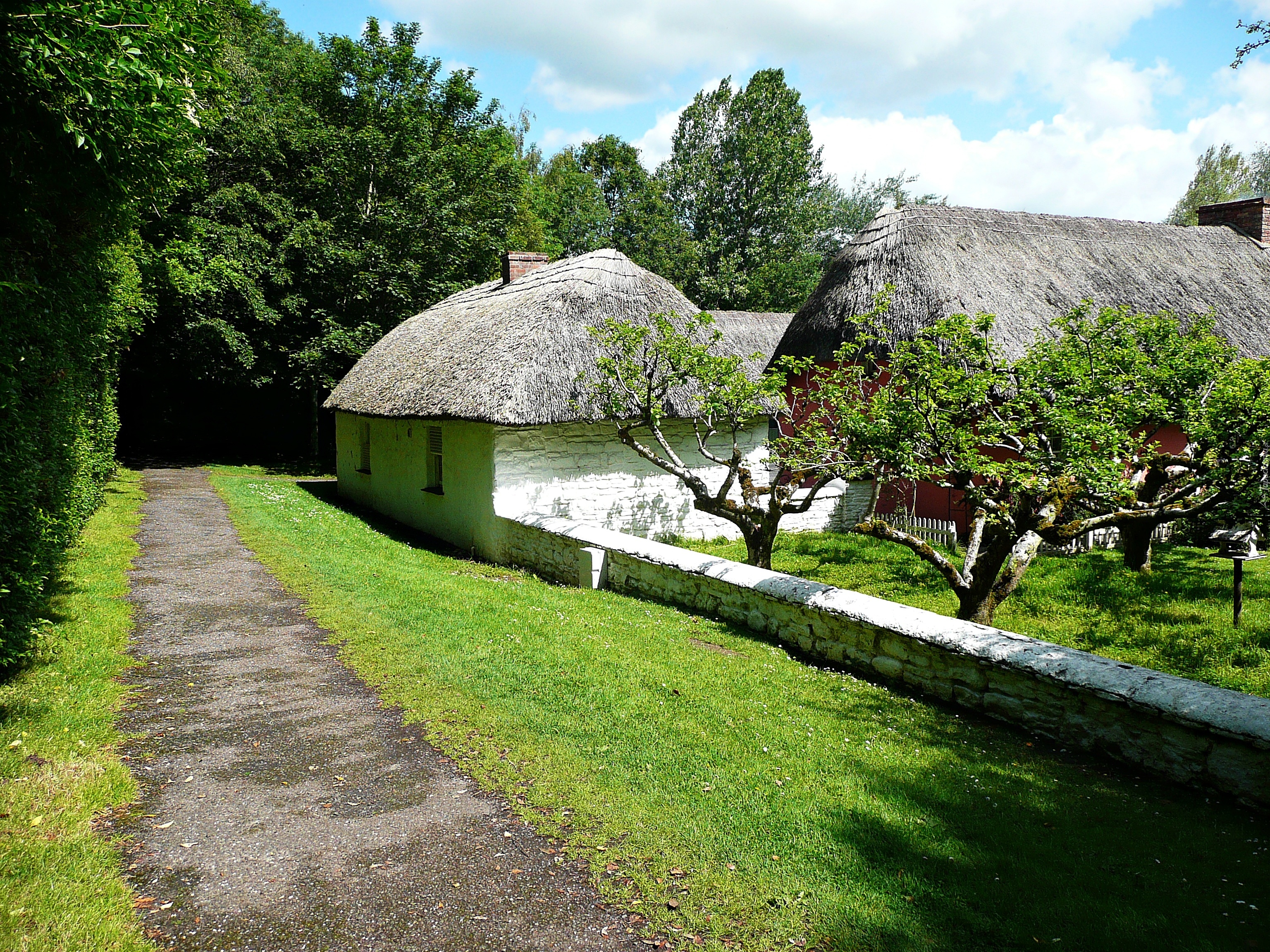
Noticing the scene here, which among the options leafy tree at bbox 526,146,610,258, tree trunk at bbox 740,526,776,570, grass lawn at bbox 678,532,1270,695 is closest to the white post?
tree trunk at bbox 740,526,776,570

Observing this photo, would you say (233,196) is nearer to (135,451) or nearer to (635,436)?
(135,451)

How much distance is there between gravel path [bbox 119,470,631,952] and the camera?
10.3 ft

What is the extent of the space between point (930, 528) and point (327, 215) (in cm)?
1989

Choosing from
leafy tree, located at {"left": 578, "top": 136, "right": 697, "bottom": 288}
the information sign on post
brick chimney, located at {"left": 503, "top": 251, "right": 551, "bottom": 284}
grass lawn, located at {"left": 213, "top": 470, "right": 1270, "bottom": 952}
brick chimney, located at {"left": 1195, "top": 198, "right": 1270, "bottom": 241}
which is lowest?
grass lawn, located at {"left": 213, "top": 470, "right": 1270, "bottom": 952}

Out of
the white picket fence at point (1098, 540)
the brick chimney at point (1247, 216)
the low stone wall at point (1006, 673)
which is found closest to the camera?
the low stone wall at point (1006, 673)

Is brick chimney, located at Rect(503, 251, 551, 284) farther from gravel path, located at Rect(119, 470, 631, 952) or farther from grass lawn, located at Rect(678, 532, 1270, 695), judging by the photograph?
gravel path, located at Rect(119, 470, 631, 952)

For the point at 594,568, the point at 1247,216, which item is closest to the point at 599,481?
the point at 594,568

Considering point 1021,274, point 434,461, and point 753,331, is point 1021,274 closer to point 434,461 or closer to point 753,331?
point 753,331

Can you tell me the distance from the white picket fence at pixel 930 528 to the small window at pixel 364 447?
11318 millimetres

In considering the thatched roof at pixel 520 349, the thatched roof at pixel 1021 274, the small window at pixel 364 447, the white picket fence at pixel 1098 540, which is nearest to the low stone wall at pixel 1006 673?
the thatched roof at pixel 520 349

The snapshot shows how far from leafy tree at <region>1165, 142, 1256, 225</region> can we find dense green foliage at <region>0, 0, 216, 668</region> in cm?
5278

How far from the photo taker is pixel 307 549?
1101 cm

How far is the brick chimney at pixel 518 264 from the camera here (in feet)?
55.0

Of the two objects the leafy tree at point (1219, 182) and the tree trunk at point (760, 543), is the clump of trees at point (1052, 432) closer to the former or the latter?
the tree trunk at point (760, 543)
